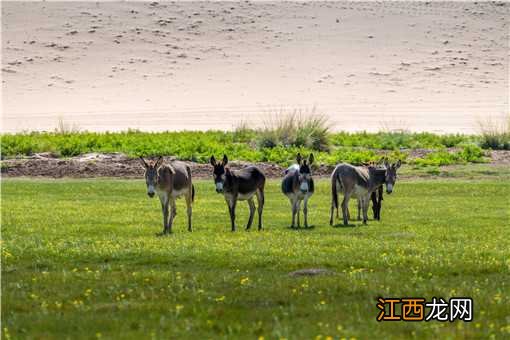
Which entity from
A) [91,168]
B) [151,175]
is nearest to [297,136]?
A: [91,168]

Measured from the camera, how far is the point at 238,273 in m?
15.3

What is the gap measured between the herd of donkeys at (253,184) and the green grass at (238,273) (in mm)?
622

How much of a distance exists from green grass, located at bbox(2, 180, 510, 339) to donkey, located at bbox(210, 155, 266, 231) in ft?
2.03

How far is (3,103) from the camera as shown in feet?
249

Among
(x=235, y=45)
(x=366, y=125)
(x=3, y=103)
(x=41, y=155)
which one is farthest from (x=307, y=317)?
(x=235, y=45)

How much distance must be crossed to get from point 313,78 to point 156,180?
6483cm

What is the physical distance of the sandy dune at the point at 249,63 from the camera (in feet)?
231

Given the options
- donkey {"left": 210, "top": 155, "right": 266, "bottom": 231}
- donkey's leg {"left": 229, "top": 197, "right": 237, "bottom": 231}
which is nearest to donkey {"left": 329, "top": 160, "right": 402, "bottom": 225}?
donkey {"left": 210, "top": 155, "right": 266, "bottom": 231}

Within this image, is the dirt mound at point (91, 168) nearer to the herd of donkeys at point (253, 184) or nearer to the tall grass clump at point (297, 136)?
the tall grass clump at point (297, 136)

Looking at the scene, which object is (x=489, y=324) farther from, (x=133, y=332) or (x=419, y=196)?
(x=419, y=196)

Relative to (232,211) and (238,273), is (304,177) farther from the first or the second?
(238,273)

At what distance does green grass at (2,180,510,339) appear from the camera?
460 inches

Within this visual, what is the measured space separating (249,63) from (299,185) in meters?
67.1

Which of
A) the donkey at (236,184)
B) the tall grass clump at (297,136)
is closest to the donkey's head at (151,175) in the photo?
the donkey at (236,184)
